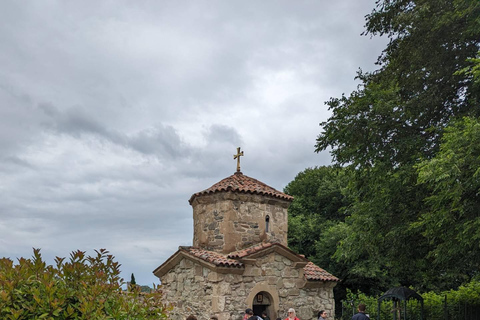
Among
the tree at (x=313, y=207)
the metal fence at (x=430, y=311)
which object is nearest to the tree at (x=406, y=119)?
the metal fence at (x=430, y=311)

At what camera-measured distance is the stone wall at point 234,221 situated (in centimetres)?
1705

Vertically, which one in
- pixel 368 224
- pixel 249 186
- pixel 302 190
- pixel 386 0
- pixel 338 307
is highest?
pixel 386 0

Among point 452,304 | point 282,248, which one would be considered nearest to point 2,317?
point 282,248

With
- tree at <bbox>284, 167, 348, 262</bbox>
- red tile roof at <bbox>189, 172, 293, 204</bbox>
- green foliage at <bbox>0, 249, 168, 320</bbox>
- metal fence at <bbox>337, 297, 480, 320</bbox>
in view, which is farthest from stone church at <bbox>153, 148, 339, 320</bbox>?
tree at <bbox>284, 167, 348, 262</bbox>

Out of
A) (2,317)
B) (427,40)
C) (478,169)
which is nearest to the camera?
(2,317)

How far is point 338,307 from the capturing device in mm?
30328

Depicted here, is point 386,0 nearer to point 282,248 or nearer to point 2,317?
point 282,248

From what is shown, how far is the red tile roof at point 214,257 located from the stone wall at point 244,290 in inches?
11.8

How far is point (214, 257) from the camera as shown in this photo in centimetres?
1552

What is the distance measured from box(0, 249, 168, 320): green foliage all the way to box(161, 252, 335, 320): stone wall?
9500mm

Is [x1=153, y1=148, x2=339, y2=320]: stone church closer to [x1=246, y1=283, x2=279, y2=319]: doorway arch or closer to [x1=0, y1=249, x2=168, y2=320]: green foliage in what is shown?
[x1=246, y1=283, x2=279, y2=319]: doorway arch

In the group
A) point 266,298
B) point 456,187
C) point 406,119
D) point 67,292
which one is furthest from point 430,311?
point 67,292

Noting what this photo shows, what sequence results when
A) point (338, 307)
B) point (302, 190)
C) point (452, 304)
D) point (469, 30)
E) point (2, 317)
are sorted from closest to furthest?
point (2, 317)
point (469, 30)
point (452, 304)
point (338, 307)
point (302, 190)

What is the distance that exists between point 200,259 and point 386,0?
39.3 feet
